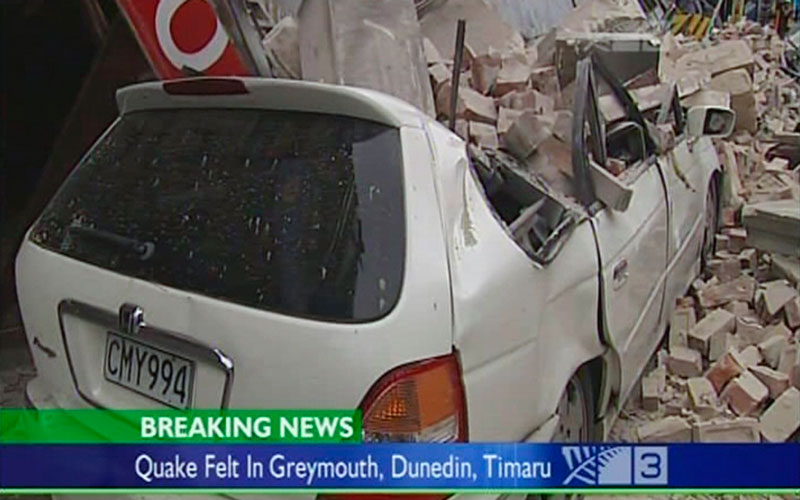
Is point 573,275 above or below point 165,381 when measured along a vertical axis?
below

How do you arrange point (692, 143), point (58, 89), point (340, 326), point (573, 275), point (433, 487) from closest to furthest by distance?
point (340, 326)
point (433, 487)
point (573, 275)
point (692, 143)
point (58, 89)

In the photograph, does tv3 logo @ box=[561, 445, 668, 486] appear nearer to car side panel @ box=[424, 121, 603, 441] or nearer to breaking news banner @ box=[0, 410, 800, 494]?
breaking news banner @ box=[0, 410, 800, 494]

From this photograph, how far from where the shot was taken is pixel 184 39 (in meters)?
3.45

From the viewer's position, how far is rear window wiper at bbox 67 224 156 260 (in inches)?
76.6

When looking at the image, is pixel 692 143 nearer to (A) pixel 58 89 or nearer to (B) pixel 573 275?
(B) pixel 573 275

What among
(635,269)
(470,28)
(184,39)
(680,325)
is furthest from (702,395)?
(470,28)

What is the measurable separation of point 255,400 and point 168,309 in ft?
0.99

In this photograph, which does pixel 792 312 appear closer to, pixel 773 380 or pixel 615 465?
pixel 773 380

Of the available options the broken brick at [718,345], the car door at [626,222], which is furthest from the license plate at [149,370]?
the broken brick at [718,345]

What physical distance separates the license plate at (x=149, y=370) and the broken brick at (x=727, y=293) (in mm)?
2980

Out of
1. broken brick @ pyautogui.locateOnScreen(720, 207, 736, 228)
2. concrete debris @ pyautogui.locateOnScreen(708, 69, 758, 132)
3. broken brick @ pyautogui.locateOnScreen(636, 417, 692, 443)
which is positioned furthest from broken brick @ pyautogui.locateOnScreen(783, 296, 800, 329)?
A: concrete debris @ pyautogui.locateOnScreen(708, 69, 758, 132)

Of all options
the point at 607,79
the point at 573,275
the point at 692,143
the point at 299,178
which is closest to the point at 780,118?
the point at 692,143

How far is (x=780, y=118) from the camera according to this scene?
662 cm

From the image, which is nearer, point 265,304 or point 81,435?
point 265,304
